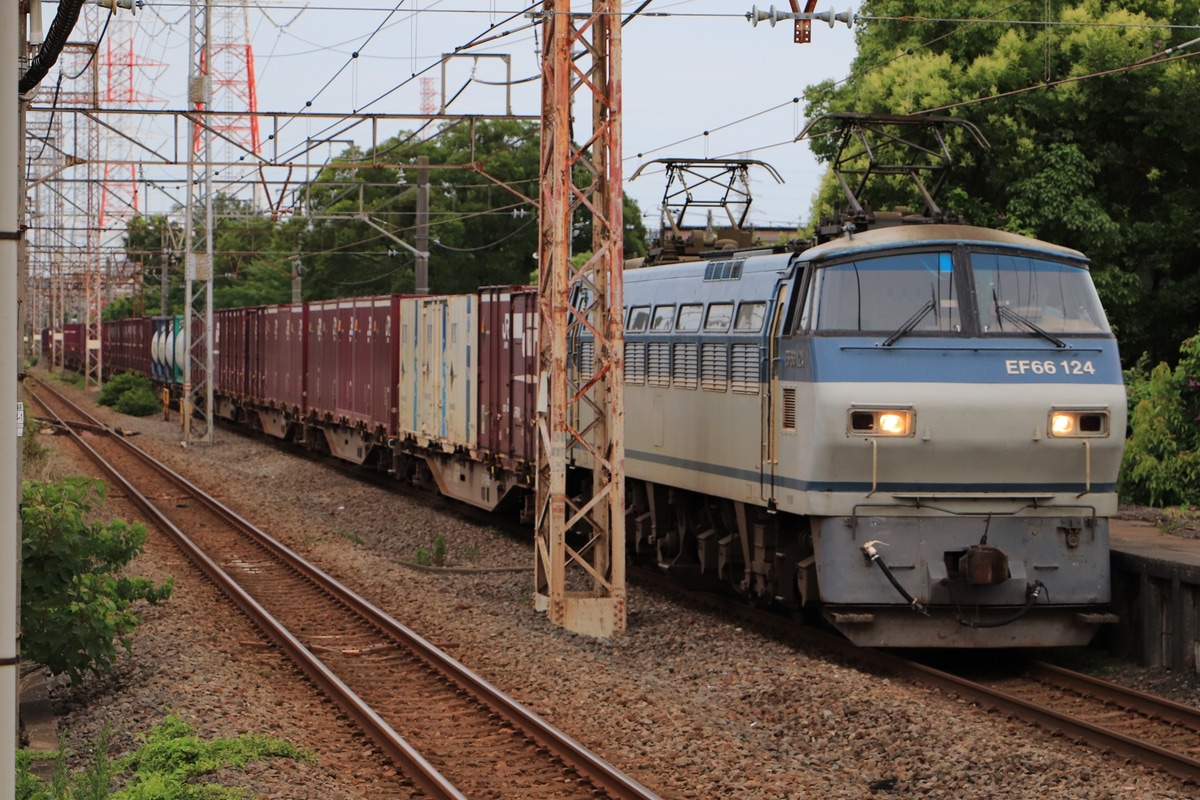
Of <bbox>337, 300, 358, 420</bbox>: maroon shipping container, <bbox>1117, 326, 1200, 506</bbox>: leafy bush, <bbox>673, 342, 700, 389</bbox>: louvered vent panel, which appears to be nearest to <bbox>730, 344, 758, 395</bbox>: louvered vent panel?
<bbox>673, 342, 700, 389</bbox>: louvered vent panel

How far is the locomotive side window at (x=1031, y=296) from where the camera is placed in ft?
37.4

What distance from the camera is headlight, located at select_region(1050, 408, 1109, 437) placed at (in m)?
11.2

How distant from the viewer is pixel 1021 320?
11391 mm

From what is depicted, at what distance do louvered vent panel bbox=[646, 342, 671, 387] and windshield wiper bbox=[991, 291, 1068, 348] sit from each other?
3789 mm

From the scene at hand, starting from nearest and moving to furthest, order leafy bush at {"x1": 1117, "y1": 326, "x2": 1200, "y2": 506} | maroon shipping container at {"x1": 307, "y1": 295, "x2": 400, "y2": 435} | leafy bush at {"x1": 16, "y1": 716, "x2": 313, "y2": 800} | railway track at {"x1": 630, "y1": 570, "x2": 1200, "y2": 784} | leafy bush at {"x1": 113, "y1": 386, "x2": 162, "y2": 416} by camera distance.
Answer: leafy bush at {"x1": 16, "y1": 716, "x2": 313, "y2": 800} < railway track at {"x1": 630, "y1": 570, "x2": 1200, "y2": 784} < leafy bush at {"x1": 1117, "y1": 326, "x2": 1200, "y2": 506} < maroon shipping container at {"x1": 307, "y1": 295, "x2": 400, "y2": 435} < leafy bush at {"x1": 113, "y1": 386, "x2": 162, "y2": 416}

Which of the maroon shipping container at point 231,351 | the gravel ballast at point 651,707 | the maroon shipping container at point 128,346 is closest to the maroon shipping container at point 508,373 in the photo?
the gravel ballast at point 651,707

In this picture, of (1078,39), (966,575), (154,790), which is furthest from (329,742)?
(1078,39)

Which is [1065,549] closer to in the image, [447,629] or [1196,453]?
[447,629]

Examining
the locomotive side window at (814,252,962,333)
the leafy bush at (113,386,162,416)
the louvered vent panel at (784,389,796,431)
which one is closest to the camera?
the locomotive side window at (814,252,962,333)

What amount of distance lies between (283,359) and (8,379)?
1178 inches

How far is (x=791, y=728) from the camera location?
9.86 meters

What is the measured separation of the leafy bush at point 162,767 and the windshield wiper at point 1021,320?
19.2ft

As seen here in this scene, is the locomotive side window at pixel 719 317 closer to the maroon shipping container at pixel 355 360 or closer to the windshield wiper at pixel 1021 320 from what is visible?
the windshield wiper at pixel 1021 320

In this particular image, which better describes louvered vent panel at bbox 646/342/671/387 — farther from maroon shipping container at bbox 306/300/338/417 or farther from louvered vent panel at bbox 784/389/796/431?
maroon shipping container at bbox 306/300/338/417
